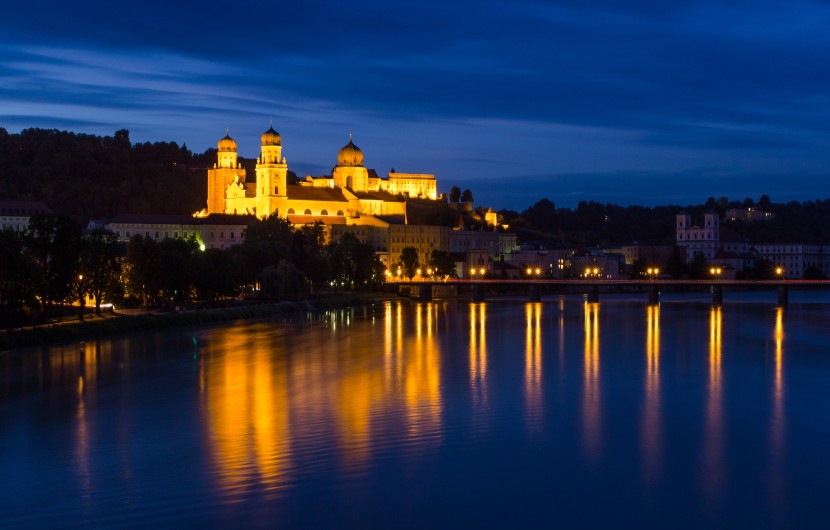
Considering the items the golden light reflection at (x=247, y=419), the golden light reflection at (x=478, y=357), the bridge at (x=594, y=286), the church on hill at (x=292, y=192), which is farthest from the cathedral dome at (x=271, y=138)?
the golden light reflection at (x=247, y=419)

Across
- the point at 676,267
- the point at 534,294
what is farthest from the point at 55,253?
the point at 676,267

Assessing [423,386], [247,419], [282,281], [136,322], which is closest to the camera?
[247,419]

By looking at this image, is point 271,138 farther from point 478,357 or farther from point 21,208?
point 478,357

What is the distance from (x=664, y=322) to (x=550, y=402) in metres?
29.2

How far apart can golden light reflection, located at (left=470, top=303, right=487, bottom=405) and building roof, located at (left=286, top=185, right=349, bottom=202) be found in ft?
158

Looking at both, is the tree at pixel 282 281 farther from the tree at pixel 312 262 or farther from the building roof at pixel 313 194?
the building roof at pixel 313 194

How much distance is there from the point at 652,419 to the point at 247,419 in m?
8.38

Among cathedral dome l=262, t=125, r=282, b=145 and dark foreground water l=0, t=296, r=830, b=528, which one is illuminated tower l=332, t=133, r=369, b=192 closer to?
cathedral dome l=262, t=125, r=282, b=145

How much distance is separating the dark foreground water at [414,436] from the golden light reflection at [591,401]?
0.09 metres

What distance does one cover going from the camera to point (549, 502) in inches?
615

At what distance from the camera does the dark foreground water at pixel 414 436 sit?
15.2 m

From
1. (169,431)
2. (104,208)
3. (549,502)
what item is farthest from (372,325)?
(104,208)

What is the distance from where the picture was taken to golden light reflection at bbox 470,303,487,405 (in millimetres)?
25953

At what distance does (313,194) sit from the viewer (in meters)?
108
